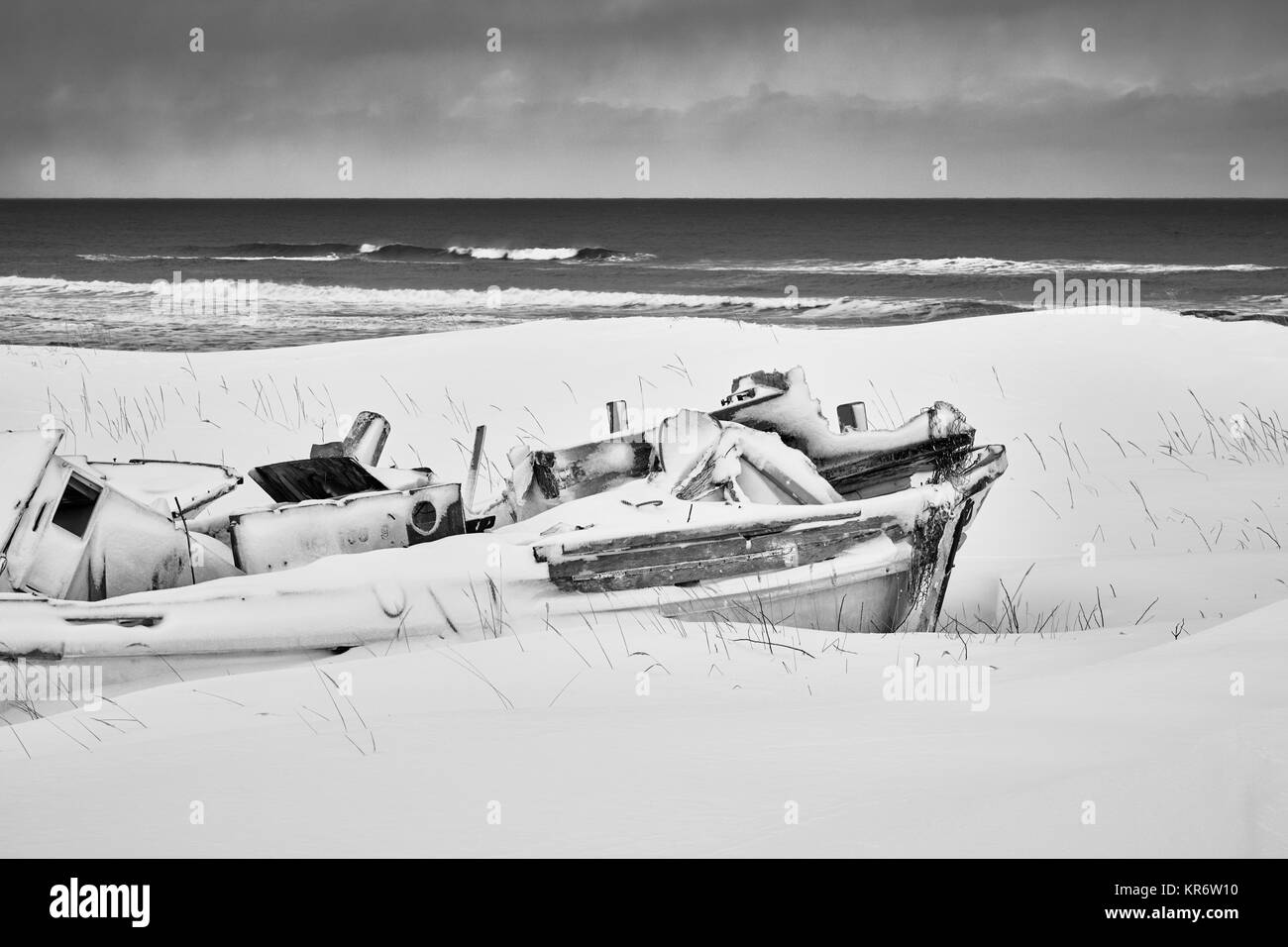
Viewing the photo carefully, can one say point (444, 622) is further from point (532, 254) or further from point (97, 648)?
point (532, 254)

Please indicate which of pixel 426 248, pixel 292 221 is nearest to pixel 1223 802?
pixel 426 248

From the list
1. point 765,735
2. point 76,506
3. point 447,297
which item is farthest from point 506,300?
point 765,735

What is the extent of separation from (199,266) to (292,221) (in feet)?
90.5

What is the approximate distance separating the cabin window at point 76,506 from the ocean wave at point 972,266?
33.0 meters

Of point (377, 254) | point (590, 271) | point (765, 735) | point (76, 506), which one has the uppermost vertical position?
point (377, 254)

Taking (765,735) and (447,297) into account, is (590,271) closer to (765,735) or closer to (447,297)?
(447,297)

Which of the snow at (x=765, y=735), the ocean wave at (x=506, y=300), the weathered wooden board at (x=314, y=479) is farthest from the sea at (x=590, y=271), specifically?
the snow at (x=765, y=735)

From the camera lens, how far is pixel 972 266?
36156 mm

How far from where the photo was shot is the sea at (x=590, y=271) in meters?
25.2

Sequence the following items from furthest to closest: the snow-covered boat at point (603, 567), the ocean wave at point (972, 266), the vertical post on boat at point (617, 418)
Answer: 1. the ocean wave at point (972, 266)
2. the vertical post on boat at point (617, 418)
3. the snow-covered boat at point (603, 567)

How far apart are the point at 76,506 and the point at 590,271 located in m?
34.1

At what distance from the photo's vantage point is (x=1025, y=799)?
2.24 m

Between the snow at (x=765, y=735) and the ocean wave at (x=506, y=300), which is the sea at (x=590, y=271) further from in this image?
the snow at (x=765, y=735)
